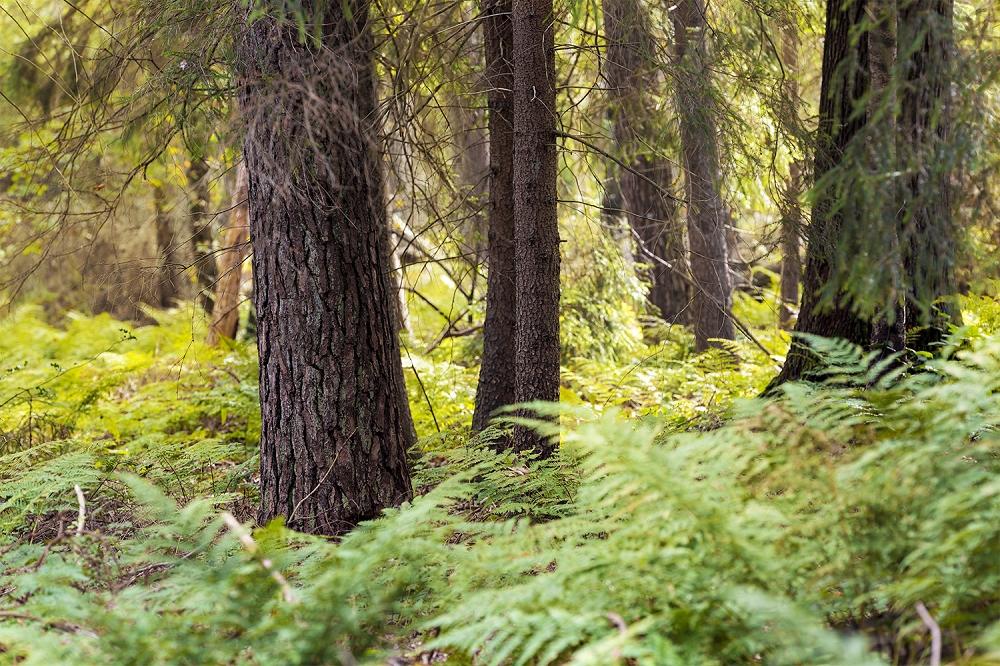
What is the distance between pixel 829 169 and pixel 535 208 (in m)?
1.83

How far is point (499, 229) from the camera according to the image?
5996 millimetres

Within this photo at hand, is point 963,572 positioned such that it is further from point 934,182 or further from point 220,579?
point 220,579

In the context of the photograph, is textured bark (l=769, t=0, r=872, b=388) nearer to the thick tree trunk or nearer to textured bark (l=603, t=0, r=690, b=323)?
textured bark (l=603, t=0, r=690, b=323)

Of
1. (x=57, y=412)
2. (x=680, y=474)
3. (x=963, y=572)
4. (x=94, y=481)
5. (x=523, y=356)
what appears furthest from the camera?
(x=57, y=412)

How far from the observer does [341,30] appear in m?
4.31

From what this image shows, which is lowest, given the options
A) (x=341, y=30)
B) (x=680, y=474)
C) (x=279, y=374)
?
(x=680, y=474)

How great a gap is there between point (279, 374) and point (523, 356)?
1.60 m

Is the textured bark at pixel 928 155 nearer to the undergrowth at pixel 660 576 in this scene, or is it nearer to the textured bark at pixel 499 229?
the undergrowth at pixel 660 576

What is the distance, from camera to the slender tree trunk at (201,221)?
4.81 metres

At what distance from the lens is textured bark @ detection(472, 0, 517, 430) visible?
5770 millimetres

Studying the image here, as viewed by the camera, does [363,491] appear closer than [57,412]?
Yes

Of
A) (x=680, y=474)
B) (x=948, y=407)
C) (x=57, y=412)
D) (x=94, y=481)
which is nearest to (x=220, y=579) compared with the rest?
(x=680, y=474)

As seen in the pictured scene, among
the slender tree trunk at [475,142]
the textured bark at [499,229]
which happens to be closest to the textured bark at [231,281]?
the slender tree trunk at [475,142]

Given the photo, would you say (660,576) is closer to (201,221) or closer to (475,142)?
(475,142)
